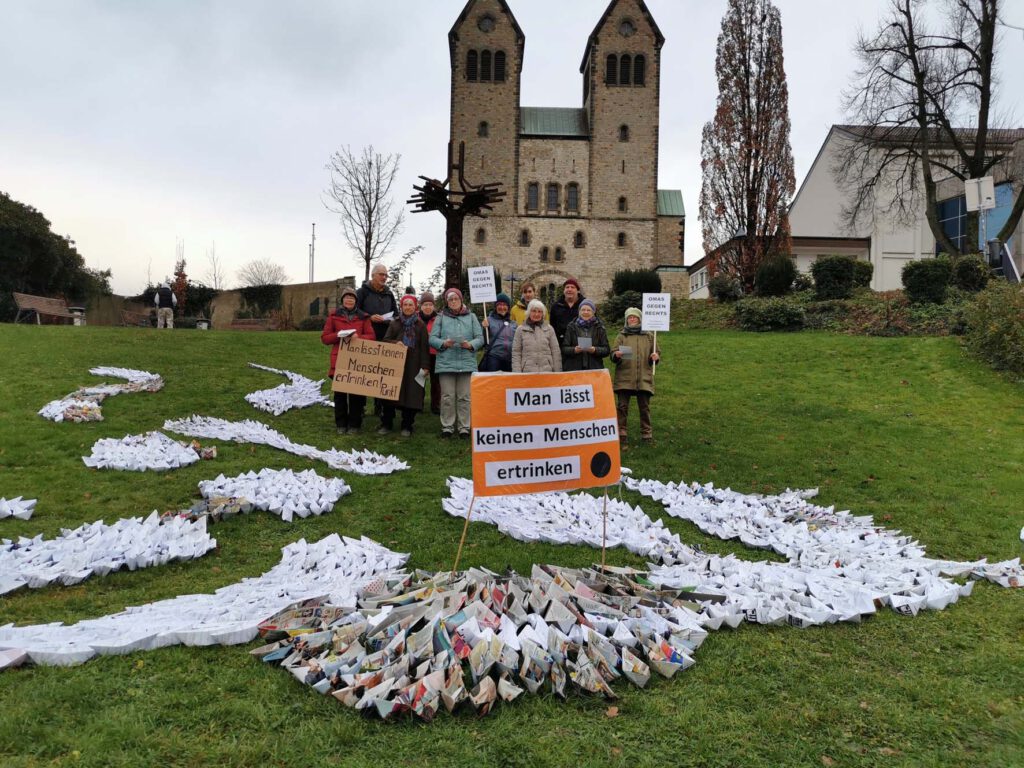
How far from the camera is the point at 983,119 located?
1030 inches

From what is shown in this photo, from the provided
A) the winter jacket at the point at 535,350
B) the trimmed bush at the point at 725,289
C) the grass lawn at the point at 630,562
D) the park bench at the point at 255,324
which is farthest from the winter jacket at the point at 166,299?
the winter jacket at the point at 535,350

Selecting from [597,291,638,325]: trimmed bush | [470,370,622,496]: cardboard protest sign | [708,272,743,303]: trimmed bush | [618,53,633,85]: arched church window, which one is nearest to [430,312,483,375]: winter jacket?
[470,370,622,496]: cardboard protest sign

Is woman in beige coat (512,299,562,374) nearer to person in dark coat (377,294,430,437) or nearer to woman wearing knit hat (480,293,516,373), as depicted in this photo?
woman wearing knit hat (480,293,516,373)

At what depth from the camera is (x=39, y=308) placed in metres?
28.1

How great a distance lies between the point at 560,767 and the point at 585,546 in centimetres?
297

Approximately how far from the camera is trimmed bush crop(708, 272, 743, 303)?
25812 mm

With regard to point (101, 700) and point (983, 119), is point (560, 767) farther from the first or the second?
point (983, 119)

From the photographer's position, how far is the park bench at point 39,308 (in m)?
27.6

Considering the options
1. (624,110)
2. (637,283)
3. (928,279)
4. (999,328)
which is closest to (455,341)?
(999,328)

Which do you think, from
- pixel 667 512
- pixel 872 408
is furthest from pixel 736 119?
pixel 667 512

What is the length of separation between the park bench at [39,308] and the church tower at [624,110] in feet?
107

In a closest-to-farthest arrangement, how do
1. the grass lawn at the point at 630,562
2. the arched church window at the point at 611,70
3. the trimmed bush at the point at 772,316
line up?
the grass lawn at the point at 630,562 → the trimmed bush at the point at 772,316 → the arched church window at the point at 611,70

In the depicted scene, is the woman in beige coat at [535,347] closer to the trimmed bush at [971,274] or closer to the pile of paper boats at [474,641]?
the pile of paper boats at [474,641]

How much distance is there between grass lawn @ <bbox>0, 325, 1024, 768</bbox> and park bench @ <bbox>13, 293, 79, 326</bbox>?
1751 centimetres
